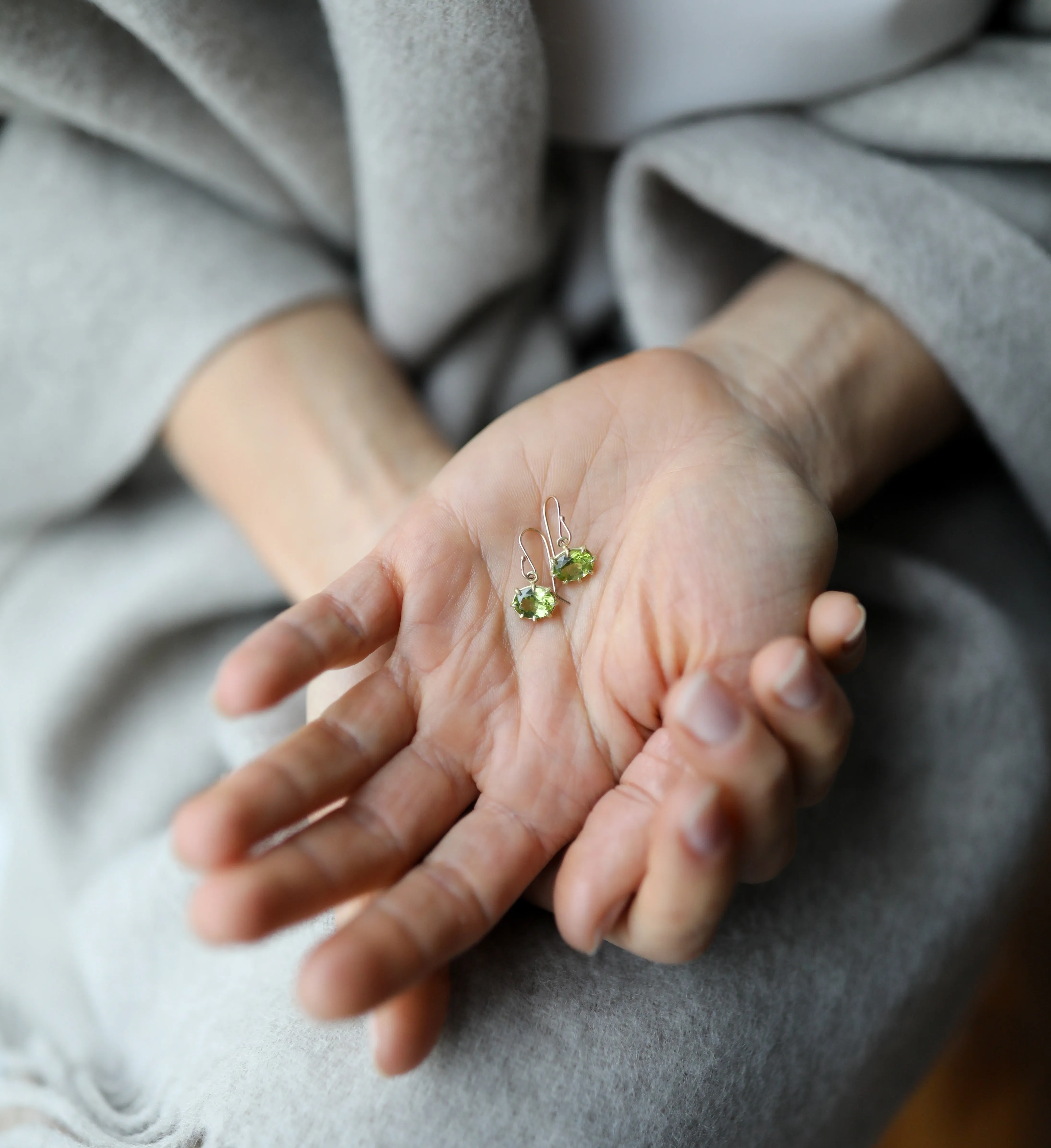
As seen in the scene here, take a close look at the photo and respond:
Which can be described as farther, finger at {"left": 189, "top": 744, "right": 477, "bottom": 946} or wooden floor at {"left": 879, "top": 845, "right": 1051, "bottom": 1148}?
wooden floor at {"left": 879, "top": 845, "right": 1051, "bottom": 1148}

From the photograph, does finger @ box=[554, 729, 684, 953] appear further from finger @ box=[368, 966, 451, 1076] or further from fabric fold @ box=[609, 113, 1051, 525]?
fabric fold @ box=[609, 113, 1051, 525]

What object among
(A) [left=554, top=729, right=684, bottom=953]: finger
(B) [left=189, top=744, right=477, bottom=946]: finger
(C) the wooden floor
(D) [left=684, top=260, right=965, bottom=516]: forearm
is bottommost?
(C) the wooden floor

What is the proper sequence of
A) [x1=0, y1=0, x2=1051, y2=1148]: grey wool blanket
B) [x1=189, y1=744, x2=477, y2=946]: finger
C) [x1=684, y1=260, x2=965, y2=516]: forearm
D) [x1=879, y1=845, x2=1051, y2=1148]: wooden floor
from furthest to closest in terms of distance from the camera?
[x1=879, y1=845, x2=1051, y2=1148]: wooden floor < [x1=684, y1=260, x2=965, y2=516]: forearm < [x1=0, y1=0, x2=1051, y2=1148]: grey wool blanket < [x1=189, y1=744, x2=477, y2=946]: finger

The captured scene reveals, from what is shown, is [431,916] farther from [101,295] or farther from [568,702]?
[101,295]

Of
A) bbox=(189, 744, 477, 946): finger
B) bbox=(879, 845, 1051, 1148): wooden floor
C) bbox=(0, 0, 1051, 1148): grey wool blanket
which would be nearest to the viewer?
bbox=(189, 744, 477, 946): finger

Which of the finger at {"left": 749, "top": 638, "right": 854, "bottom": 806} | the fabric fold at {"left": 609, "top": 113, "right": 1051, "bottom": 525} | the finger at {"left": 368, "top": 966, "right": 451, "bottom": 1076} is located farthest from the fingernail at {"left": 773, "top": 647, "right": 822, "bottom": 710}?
the fabric fold at {"left": 609, "top": 113, "right": 1051, "bottom": 525}

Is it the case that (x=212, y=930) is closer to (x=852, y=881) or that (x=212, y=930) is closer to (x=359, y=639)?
(x=359, y=639)

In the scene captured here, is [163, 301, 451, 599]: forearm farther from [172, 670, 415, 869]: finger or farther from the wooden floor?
the wooden floor

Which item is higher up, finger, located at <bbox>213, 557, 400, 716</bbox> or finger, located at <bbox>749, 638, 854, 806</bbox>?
finger, located at <bbox>213, 557, 400, 716</bbox>

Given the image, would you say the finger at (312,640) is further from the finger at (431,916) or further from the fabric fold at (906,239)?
the fabric fold at (906,239)

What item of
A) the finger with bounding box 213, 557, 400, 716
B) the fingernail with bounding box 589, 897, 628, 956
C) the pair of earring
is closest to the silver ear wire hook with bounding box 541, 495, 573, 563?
the pair of earring
